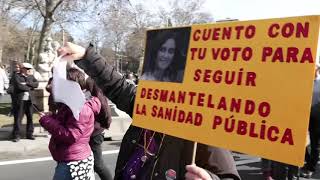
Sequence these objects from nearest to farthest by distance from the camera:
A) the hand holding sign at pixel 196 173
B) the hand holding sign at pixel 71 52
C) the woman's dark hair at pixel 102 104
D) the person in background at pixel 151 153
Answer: the hand holding sign at pixel 196 173
the person in background at pixel 151 153
the hand holding sign at pixel 71 52
the woman's dark hair at pixel 102 104

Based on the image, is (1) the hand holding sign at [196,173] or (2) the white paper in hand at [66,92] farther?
(2) the white paper in hand at [66,92]

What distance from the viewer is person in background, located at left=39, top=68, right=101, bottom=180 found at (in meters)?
4.12

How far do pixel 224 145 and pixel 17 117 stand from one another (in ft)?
29.8

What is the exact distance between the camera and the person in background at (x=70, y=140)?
412cm

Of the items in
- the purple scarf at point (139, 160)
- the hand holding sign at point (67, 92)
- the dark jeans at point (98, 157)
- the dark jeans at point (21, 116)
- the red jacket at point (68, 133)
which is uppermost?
the hand holding sign at point (67, 92)

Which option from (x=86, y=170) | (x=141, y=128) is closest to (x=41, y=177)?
(x=86, y=170)

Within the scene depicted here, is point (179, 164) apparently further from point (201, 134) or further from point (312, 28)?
point (312, 28)

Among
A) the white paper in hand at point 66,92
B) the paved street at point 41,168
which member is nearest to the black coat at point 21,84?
the paved street at point 41,168

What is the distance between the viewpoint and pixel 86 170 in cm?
435

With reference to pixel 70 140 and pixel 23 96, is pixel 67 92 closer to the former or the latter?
pixel 70 140

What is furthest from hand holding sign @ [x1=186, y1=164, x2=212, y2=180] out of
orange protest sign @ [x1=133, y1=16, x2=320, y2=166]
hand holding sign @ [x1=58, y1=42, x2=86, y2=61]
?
hand holding sign @ [x1=58, y1=42, x2=86, y2=61]

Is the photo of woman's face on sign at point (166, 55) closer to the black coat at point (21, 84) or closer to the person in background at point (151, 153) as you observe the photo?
the person in background at point (151, 153)

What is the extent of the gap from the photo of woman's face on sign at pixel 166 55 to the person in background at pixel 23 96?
8.49 meters

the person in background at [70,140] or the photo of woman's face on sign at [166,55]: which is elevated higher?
the photo of woman's face on sign at [166,55]
